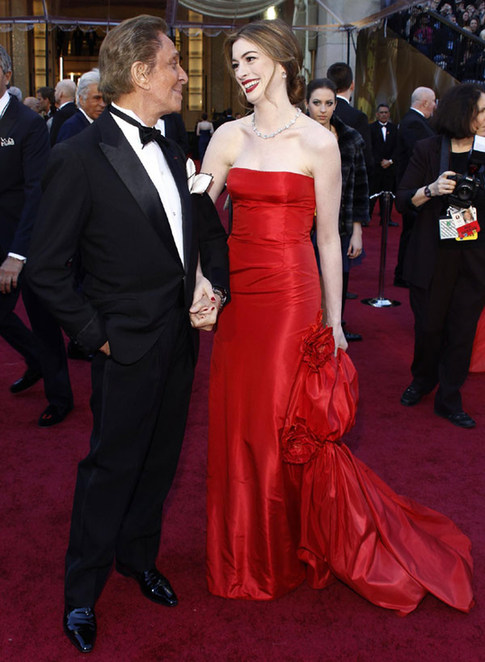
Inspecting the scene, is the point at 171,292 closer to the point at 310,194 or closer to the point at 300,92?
the point at 310,194

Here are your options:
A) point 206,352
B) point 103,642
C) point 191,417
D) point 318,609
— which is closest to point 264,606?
point 318,609

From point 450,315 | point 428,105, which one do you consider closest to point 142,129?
point 450,315

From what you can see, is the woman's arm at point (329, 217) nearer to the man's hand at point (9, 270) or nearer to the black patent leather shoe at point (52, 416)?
the man's hand at point (9, 270)

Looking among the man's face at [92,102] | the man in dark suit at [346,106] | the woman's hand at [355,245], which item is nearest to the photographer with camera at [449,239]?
the woman's hand at [355,245]

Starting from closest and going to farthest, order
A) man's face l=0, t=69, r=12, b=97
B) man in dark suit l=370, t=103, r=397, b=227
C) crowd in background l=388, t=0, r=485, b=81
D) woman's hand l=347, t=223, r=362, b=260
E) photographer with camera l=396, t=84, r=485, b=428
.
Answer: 1. man's face l=0, t=69, r=12, b=97
2. photographer with camera l=396, t=84, r=485, b=428
3. woman's hand l=347, t=223, r=362, b=260
4. man in dark suit l=370, t=103, r=397, b=227
5. crowd in background l=388, t=0, r=485, b=81

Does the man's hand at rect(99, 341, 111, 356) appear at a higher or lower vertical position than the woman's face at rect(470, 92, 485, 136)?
lower

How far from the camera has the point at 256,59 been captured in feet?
8.32

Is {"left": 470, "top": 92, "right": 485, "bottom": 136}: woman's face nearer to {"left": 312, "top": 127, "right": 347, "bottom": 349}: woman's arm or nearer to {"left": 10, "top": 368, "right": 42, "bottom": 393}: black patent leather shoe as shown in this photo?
{"left": 312, "top": 127, "right": 347, "bottom": 349}: woman's arm

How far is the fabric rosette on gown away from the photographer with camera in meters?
1.62

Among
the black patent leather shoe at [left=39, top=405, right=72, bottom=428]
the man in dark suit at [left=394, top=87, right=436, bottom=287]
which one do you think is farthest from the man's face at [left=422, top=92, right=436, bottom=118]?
the black patent leather shoe at [left=39, top=405, right=72, bottom=428]

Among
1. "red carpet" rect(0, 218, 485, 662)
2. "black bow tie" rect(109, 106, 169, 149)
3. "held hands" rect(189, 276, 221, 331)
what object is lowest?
"red carpet" rect(0, 218, 485, 662)

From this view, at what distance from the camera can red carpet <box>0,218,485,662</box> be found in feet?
7.68

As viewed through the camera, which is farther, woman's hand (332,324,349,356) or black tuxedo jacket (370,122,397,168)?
black tuxedo jacket (370,122,397,168)

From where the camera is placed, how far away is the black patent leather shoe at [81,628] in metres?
2.30
